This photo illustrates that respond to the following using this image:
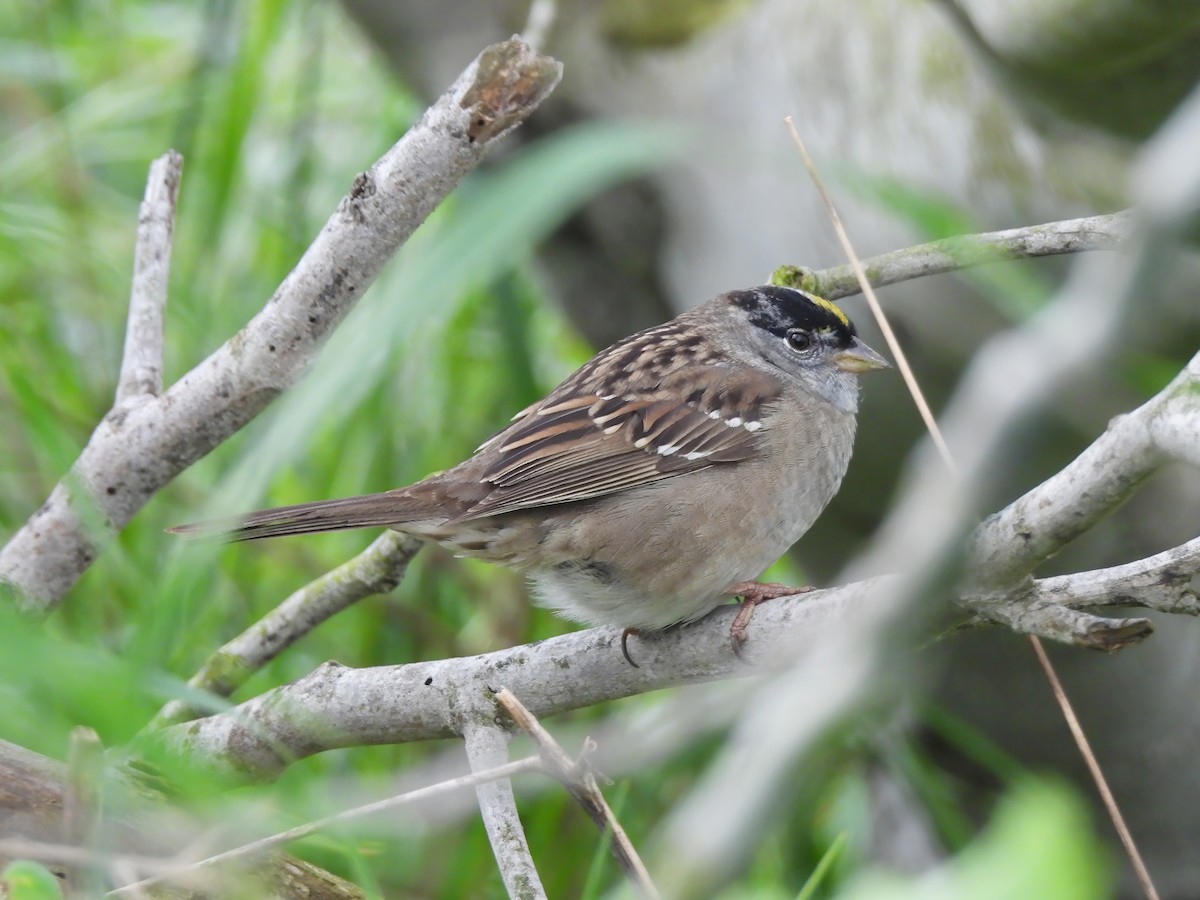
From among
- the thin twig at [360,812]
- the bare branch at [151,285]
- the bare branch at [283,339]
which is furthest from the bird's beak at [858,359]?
the thin twig at [360,812]

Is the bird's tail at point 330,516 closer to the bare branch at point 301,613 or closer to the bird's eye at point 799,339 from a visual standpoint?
the bare branch at point 301,613

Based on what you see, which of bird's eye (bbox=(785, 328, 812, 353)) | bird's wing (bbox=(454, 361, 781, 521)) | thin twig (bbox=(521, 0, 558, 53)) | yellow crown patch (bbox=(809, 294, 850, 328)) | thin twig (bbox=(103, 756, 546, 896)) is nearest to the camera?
thin twig (bbox=(103, 756, 546, 896))

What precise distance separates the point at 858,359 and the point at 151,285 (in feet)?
4.63

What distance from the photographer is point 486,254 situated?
145 centimetres

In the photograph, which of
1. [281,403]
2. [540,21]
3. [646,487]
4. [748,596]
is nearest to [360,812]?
[281,403]

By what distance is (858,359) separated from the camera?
2660mm

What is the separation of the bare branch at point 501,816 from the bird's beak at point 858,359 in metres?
1.21

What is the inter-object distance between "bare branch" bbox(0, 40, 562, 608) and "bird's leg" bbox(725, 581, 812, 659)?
2.55 ft

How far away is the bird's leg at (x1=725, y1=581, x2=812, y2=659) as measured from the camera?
72.9 inches

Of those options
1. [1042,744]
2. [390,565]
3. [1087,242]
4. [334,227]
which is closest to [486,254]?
[334,227]

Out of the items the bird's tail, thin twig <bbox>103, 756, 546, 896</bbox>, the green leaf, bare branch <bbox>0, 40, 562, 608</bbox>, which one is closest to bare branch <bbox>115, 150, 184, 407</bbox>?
bare branch <bbox>0, 40, 562, 608</bbox>

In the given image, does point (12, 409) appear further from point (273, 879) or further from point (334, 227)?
point (273, 879)

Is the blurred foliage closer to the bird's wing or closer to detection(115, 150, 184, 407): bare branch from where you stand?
detection(115, 150, 184, 407): bare branch

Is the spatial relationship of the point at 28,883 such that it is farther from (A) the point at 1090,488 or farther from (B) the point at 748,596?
(B) the point at 748,596
